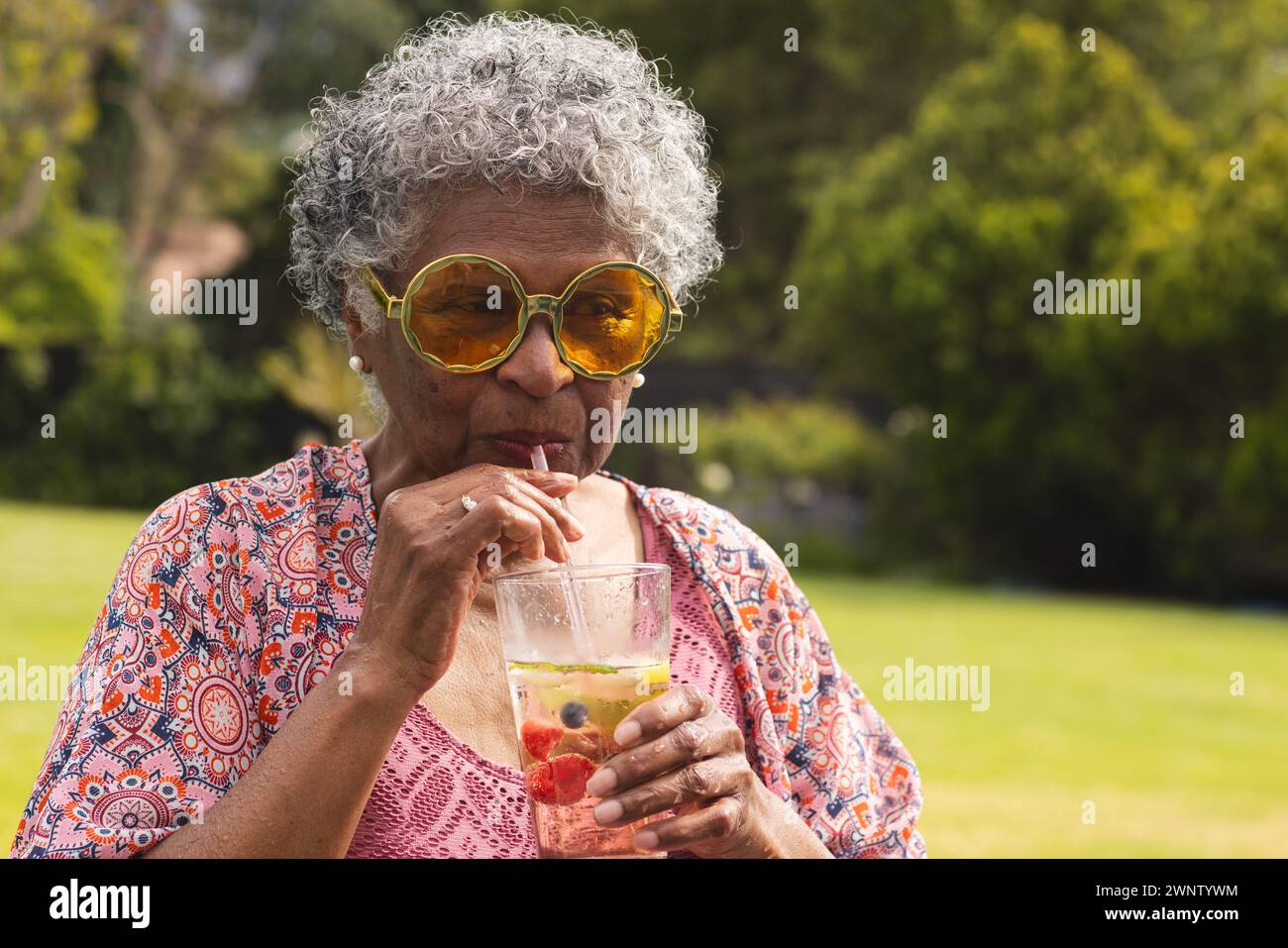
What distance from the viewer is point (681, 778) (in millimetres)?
1858

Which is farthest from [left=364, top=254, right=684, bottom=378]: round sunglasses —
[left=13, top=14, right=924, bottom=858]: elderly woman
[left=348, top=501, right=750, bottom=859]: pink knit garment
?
[left=348, top=501, right=750, bottom=859]: pink knit garment

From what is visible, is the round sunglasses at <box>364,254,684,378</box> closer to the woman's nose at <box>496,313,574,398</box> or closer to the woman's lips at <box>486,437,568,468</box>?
the woman's nose at <box>496,313,574,398</box>

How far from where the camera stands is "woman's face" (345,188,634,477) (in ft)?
7.18

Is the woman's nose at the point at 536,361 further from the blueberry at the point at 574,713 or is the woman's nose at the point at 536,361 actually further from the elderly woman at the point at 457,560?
the blueberry at the point at 574,713

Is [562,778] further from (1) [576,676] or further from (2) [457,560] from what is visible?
(2) [457,560]

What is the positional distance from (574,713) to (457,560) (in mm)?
245

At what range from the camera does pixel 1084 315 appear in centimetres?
1761

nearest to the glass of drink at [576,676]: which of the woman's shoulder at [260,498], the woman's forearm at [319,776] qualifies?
the woman's forearm at [319,776]

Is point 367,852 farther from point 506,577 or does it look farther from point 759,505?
point 759,505

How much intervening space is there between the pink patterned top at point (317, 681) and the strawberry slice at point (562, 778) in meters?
0.29

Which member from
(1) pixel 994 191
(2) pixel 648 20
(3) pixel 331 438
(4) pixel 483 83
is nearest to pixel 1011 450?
(1) pixel 994 191

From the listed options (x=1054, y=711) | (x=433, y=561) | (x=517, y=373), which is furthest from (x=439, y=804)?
(x=1054, y=711)
